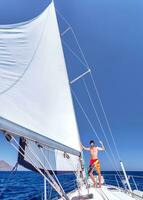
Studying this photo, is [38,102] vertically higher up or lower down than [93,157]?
higher up

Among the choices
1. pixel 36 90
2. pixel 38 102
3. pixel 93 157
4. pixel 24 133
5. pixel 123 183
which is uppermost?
pixel 36 90

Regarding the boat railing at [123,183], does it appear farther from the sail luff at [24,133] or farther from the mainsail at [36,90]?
the sail luff at [24,133]

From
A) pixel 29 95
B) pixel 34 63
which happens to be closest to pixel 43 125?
pixel 29 95

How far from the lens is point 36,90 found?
5.28m

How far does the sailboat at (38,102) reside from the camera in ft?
13.3

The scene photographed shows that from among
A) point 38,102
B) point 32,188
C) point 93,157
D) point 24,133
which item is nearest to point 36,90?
point 38,102

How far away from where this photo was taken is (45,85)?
5883 mm

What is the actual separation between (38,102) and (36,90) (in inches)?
11.4

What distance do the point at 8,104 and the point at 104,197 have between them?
10.5 feet

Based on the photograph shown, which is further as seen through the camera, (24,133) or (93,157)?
(93,157)

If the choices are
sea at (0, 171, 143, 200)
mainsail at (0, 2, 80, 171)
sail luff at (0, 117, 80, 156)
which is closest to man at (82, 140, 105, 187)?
sea at (0, 171, 143, 200)

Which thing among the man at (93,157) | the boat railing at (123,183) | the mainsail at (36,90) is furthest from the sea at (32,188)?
the mainsail at (36,90)

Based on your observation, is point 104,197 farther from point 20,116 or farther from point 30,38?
point 30,38

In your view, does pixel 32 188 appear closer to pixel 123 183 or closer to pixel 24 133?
pixel 123 183
